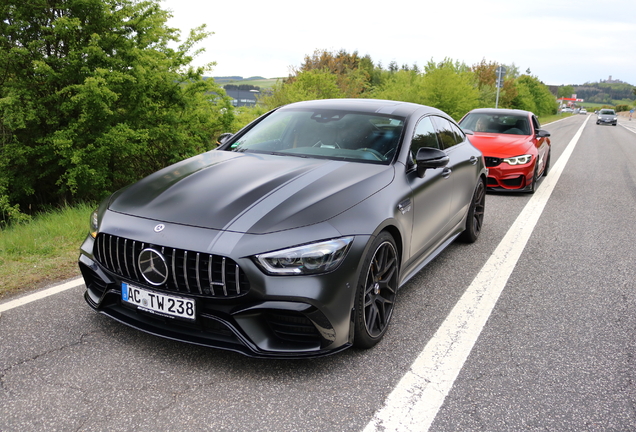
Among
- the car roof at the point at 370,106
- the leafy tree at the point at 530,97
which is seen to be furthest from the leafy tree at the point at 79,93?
the leafy tree at the point at 530,97

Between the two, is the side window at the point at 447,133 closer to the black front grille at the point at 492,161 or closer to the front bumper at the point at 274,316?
the front bumper at the point at 274,316

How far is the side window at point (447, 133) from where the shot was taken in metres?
4.92

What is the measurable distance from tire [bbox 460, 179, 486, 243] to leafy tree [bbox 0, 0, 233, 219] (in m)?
5.30

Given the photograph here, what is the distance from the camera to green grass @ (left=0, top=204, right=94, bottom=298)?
4.18m

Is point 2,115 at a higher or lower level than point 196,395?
higher

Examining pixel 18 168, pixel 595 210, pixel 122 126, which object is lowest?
pixel 595 210

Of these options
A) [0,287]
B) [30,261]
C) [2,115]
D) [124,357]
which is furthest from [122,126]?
[124,357]

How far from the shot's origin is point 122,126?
8078 millimetres

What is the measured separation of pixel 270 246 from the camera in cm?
268

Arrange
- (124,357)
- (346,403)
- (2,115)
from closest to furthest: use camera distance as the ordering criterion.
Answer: (346,403) < (124,357) < (2,115)

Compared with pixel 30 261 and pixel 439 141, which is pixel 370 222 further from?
pixel 30 261

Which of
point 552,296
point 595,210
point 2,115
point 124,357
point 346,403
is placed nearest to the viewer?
point 346,403

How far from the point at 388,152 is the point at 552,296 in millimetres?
1858

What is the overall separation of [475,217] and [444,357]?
3009mm
